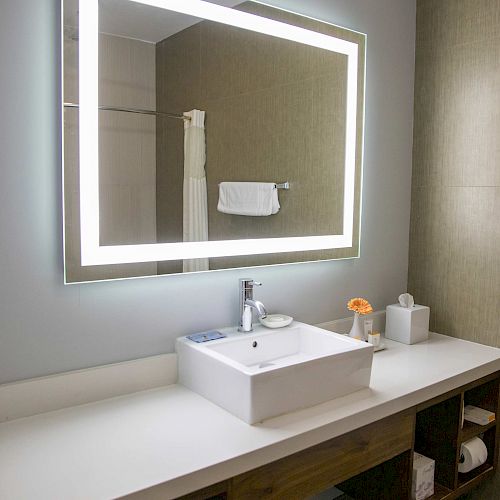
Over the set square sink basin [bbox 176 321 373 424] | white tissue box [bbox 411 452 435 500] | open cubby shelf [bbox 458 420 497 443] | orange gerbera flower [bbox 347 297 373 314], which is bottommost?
white tissue box [bbox 411 452 435 500]

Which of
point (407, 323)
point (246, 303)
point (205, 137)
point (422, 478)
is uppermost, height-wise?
point (205, 137)

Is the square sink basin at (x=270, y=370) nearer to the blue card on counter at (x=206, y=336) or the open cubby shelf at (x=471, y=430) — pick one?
the blue card on counter at (x=206, y=336)

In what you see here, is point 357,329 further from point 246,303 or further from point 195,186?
point 195,186

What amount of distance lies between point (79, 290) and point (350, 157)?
3.73 feet

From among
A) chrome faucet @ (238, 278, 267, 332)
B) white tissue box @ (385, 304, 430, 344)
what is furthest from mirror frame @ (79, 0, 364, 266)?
white tissue box @ (385, 304, 430, 344)

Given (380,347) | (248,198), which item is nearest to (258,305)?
(248,198)

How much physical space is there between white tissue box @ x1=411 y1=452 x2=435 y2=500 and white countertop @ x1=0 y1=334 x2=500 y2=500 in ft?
1.04

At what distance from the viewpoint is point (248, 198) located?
1.77 m

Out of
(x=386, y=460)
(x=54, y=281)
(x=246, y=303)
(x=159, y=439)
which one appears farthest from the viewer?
(x=246, y=303)

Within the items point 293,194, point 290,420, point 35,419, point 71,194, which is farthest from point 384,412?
point 71,194

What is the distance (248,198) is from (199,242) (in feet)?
0.81

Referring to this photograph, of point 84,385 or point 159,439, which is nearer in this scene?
point 159,439

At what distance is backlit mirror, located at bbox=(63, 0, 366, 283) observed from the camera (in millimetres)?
1406

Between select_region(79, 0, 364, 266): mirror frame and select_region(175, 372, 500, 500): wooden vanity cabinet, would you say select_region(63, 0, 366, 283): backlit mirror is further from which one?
select_region(175, 372, 500, 500): wooden vanity cabinet
